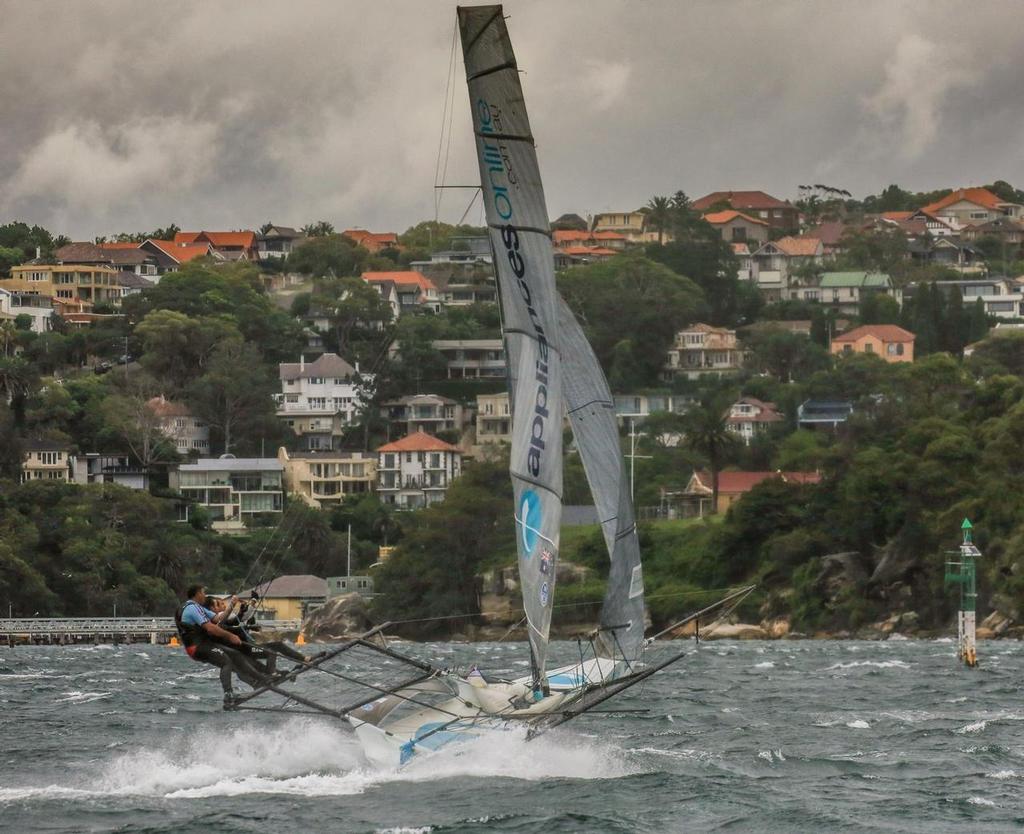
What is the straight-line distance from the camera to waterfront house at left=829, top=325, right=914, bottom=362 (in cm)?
15225

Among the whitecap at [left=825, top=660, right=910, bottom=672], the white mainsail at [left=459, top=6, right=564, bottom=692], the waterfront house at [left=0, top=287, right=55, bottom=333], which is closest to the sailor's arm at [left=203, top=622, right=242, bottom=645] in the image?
the white mainsail at [left=459, top=6, right=564, bottom=692]

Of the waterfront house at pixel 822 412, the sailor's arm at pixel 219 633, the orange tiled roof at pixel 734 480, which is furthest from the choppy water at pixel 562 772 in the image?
the waterfront house at pixel 822 412

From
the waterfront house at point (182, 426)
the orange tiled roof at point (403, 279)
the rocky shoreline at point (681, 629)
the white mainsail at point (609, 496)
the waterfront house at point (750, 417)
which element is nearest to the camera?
the white mainsail at point (609, 496)

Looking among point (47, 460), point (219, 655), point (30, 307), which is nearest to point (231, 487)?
point (47, 460)

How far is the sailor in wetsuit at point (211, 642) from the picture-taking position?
27812 mm

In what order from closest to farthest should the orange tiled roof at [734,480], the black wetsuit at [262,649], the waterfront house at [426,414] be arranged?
the black wetsuit at [262,649], the orange tiled roof at [734,480], the waterfront house at [426,414]

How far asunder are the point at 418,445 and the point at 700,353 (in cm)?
3131

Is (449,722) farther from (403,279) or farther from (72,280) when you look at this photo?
(72,280)

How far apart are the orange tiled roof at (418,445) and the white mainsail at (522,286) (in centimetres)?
10383

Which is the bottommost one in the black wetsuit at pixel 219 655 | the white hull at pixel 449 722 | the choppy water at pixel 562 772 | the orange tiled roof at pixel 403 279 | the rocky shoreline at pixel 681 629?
the rocky shoreline at pixel 681 629

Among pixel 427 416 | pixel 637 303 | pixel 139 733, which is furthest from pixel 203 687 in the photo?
pixel 637 303

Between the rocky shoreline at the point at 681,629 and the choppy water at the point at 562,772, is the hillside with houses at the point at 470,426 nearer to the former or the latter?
the rocky shoreline at the point at 681,629

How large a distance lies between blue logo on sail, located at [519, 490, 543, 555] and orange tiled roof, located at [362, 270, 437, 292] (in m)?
149

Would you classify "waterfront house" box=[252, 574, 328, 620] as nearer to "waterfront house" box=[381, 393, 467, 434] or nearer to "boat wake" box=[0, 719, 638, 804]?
"waterfront house" box=[381, 393, 467, 434]
